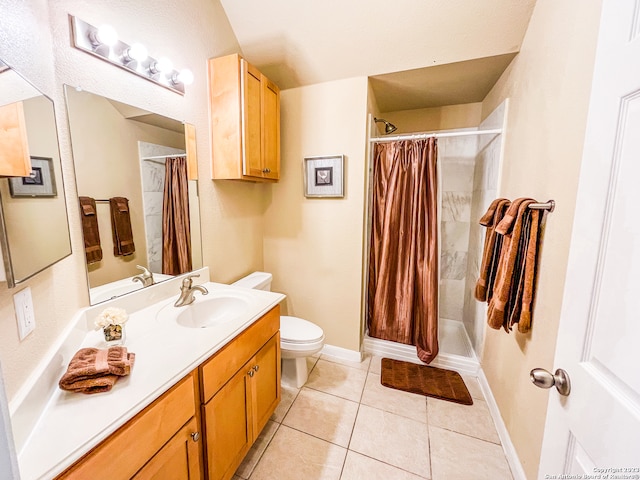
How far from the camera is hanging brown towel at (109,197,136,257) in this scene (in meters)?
1.20

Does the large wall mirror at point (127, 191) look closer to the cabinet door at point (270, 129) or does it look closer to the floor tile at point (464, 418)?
the cabinet door at point (270, 129)

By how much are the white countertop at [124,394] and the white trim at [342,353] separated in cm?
122

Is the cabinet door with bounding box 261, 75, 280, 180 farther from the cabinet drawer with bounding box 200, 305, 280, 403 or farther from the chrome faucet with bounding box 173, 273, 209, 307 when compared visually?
the cabinet drawer with bounding box 200, 305, 280, 403

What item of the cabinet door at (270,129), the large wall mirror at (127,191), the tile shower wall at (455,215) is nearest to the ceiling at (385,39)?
the cabinet door at (270,129)

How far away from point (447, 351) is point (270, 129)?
7.67 ft

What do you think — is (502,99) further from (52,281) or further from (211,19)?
(52,281)

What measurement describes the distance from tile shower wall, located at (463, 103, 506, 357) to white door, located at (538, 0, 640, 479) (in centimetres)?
146

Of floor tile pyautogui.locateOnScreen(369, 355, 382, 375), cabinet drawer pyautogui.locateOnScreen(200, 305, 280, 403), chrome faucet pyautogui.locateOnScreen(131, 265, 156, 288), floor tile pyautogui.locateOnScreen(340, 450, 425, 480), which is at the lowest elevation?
floor tile pyautogui.locateOnScreen(340, 450, 425, 480)

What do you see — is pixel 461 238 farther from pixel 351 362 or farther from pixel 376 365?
pixel 351 362

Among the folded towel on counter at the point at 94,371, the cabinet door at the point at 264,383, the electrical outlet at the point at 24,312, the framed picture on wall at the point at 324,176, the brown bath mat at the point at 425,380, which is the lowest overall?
the brown bath mat at the point at 425,380

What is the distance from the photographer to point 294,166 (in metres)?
2.18

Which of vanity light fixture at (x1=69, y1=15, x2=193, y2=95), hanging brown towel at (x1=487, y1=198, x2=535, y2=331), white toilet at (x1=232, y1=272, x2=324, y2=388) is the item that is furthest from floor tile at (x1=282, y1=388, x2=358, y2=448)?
vanity light fixture at (x1=69, y1=15, x2=193, y2=95)

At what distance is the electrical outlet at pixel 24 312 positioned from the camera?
0.66 meters

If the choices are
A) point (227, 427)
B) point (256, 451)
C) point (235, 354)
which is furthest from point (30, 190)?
point (256, 451)
